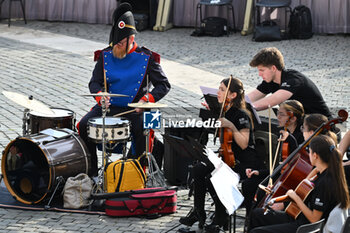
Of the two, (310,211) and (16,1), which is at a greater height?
(16,1)

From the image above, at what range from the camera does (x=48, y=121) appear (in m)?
7.38

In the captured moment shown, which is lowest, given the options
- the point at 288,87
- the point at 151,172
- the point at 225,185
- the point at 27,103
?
the point at 151,172

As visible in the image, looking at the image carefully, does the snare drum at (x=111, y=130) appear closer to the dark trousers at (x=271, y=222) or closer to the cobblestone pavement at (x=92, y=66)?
the cobblestone pavement at (x=92, y=66)

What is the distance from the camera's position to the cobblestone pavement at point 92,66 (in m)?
6.60

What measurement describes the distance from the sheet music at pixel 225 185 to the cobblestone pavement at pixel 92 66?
3.10 ft

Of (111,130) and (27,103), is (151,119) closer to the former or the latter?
(111,130)

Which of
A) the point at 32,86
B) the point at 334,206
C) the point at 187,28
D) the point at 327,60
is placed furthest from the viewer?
the point at 187,28

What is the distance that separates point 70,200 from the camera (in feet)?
22.5

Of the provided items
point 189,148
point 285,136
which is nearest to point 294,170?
point 285,136

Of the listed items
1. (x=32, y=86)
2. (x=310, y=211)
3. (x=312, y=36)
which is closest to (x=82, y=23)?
(x=312, y=36)

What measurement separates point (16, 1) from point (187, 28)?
15.7 ft

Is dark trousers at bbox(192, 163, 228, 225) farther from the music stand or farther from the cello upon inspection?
the cello

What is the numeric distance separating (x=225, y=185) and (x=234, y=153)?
119 cm

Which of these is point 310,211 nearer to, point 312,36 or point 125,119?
point 125,119
